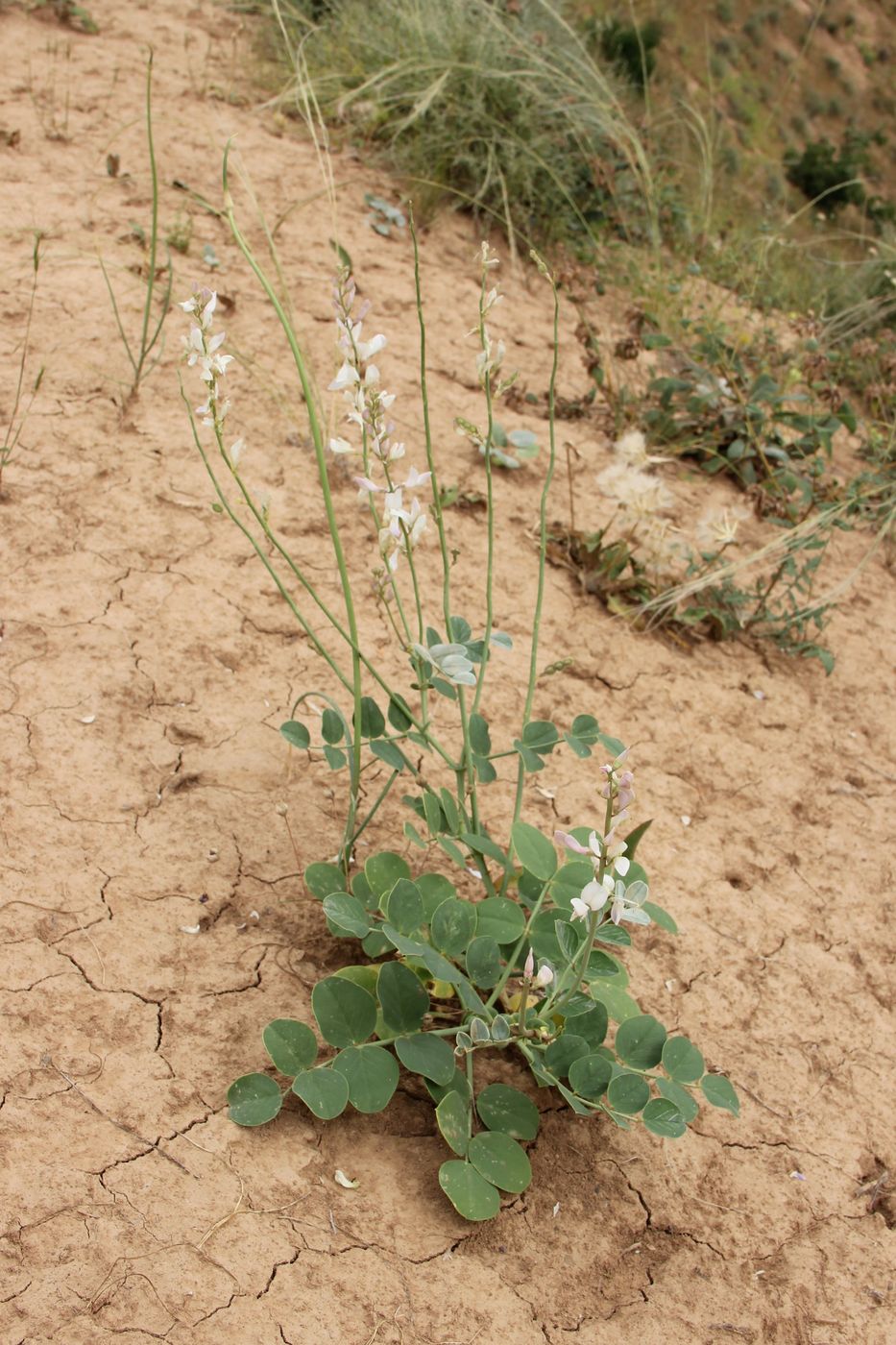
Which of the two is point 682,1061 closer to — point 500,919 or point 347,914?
point 500,919

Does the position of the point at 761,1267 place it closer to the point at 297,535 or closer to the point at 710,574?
the point at 710,574

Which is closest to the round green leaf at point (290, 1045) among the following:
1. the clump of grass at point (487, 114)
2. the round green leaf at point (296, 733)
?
the round green leaf at point (296, 733)

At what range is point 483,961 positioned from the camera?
63.1 inches

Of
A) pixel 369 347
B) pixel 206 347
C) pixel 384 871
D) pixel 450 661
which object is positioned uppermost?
pixel 369 347

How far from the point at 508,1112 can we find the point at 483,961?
221 mm

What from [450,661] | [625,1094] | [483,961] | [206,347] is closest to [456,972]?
[483,961]

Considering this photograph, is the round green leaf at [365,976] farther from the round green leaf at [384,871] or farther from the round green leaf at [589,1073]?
the round green leaf at [589,1073]

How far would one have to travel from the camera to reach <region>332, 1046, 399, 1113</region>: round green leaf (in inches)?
59.9

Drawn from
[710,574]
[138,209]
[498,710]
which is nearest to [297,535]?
[498,710]

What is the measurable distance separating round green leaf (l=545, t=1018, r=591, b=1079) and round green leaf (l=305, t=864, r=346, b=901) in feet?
1.39

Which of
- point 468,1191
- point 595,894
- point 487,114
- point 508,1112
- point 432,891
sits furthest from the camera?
point 487,114

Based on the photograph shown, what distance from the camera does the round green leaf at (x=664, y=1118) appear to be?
1.54m

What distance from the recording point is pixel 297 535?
2.82m

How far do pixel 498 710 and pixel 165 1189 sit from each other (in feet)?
4.34
